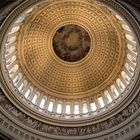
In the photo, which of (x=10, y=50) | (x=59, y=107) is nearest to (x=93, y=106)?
(x=59, y=107)

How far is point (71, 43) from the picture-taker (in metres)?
26.8

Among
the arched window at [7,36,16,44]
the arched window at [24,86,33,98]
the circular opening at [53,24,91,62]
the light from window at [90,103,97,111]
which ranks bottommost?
the light from window at [90,103,97,111]

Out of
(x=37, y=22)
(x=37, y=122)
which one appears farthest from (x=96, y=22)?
(x=37, y=122)

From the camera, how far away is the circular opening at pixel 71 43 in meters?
26.0

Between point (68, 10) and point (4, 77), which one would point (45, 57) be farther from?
point (4, 77)

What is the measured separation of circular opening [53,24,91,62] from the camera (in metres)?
26.0

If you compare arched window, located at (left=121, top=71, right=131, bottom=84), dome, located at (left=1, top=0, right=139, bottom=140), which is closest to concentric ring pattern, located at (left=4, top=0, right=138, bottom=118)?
dome, located at (left=1, top=0, right=139, bottom=140)

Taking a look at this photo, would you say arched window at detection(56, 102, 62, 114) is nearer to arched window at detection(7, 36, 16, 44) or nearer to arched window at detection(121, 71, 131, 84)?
arched window at detection(121, 71, 131, 84)

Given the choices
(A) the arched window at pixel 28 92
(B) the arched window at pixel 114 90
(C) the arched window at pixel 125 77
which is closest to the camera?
(C) the arched window at pixel 125 77

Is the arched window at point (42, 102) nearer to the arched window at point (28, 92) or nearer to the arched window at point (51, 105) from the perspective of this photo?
the arched window at point (51, 105)

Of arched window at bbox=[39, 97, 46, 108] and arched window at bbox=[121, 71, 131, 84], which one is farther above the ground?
arched window at bbox=[39, 97, 46, 108]

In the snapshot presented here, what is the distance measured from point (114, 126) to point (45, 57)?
426 inches

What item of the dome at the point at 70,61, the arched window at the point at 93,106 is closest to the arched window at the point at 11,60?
the dome at the point at 70,61

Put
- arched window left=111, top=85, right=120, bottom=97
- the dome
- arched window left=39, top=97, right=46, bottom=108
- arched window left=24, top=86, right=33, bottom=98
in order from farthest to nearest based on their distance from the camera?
arched window left=39, top=97, right=46, bottom=108, arched window left=24, top=86, right=33, bottom=98, arched window left=111, top=85, right=120, bottom=97, the dome
